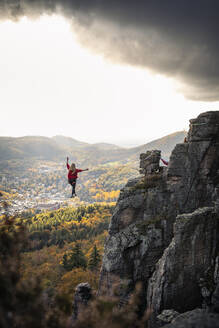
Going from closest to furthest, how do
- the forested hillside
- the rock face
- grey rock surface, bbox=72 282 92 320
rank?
the rock face < grey rock surface, bbox=72 282 92 320 < the forested hillside

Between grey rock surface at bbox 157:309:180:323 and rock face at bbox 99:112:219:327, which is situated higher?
rock face at bbox 99:112:219:327

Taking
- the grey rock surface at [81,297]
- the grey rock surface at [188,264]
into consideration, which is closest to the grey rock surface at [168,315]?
the grey rock surface at [188,264]

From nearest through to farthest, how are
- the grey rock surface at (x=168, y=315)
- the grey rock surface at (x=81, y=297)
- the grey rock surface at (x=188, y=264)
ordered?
the grey rock surface at (x=168, y=315)
the grey rock surface at (x=188, y=264)
the grey rock surface at (x=81, y=297)

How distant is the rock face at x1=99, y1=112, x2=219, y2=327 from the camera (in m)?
21.0

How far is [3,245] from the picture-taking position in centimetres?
966

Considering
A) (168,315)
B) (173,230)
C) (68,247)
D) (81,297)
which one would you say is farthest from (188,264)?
(68,247)

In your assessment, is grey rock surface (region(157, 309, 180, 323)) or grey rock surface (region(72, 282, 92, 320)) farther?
grey rock surface (region(72, 282, 92, 320))

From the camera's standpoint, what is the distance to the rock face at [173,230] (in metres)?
21.0

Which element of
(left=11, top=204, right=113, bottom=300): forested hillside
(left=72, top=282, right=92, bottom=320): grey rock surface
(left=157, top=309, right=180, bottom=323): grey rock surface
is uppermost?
(left=157, top=309, right=180, bottom=323): grey rock surface

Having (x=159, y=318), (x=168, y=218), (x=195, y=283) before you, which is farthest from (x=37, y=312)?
(x=168, y=218)

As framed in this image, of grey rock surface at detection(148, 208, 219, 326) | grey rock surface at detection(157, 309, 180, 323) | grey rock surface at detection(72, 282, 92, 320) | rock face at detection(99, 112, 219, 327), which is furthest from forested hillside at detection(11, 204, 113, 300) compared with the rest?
grey rock surface at detection(148, 208, 219, 326)

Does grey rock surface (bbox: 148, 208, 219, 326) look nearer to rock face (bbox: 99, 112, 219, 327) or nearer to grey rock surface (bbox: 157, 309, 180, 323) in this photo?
rock face (bbox: 99, 112, 219, 327)

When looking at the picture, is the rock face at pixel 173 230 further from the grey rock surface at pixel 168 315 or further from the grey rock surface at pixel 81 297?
the grey rock surface at pixel 81 297

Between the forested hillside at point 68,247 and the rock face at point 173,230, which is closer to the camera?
the rock face at point 173,230
